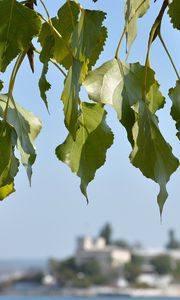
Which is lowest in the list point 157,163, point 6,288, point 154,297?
point 157,163

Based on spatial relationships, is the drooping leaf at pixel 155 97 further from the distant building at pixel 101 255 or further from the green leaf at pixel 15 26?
the distant building at pixel 101 255

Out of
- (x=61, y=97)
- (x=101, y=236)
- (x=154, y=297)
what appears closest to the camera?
(x=61, y=97)

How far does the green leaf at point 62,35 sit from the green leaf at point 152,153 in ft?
0.12

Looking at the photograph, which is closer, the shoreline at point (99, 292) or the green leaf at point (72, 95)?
the green leaf at point (72, 95)

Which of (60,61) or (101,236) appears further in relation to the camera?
(101,236)

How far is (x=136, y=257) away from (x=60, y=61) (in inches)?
816

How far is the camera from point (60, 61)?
0.28 metres

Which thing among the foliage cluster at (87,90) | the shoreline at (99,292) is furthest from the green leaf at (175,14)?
the shoreline at (99,292)

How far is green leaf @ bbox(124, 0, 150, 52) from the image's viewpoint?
0.26 metres

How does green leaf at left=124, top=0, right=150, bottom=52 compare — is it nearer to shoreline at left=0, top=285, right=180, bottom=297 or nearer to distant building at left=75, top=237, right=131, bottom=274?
shoreline at left=0, top=285, right=180, bottom=297

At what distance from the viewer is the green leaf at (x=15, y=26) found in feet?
0.87

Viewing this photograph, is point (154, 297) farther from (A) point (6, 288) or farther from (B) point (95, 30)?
(B) point (95, 30)

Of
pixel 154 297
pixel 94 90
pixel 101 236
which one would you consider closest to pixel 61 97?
pixel 94 90

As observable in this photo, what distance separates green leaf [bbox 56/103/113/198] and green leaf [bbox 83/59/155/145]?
17 millimetres
